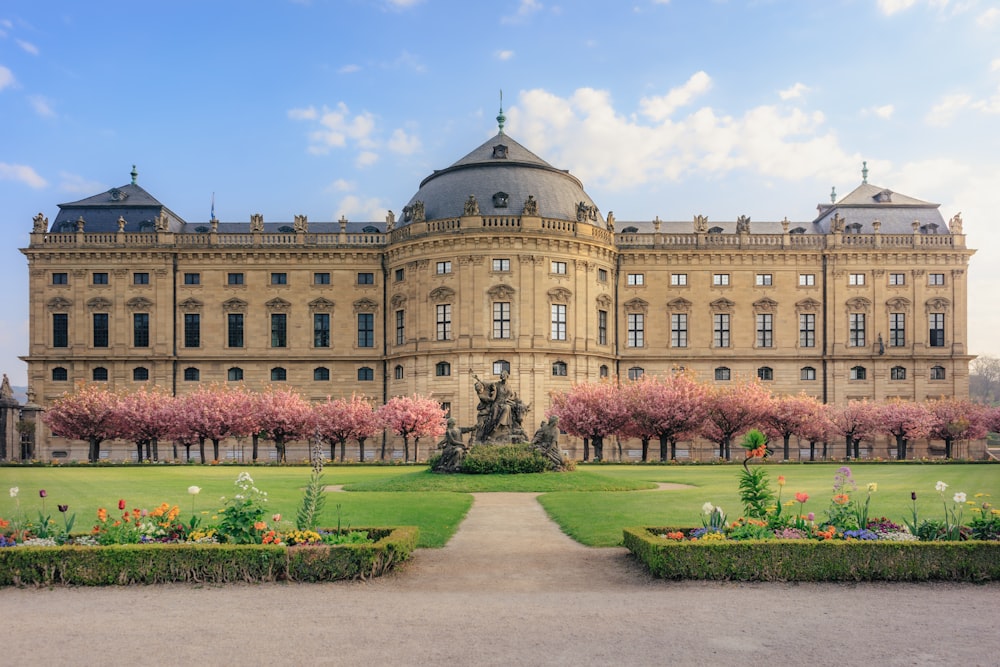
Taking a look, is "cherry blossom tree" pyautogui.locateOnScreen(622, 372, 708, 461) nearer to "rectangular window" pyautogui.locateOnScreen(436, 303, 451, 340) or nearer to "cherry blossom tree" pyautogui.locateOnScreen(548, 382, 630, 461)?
"cherry blossom tree" pyautogui.locateOnScreen(548, 382, 630, 461)

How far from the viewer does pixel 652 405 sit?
184 feet

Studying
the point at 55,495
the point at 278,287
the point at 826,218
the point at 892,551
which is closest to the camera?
the point at 892,551

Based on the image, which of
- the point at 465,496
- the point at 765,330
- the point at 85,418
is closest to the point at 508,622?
the point at 465,496

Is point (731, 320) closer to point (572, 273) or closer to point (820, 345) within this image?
point (820, 345)

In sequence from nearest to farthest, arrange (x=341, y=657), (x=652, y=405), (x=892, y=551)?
1. (x=341, y=657)
2. (x=892, y=551)
3. (x=652, y=405)

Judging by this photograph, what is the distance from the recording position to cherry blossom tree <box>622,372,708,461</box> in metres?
55.6

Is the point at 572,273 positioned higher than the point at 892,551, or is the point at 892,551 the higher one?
the point at 572,273

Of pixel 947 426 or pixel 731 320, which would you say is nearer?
pixel 947 426

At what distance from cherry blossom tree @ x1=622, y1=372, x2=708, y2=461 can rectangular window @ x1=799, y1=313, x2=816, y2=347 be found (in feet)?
64.3

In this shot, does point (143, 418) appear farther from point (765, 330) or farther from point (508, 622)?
point (508, 622)

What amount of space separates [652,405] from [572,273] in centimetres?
1491

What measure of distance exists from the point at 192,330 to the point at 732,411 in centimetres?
4458

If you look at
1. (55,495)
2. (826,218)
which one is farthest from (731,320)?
(55,495)

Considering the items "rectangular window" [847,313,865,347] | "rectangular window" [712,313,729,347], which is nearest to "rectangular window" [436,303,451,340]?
"rectangular window" [712,313,729,347]
